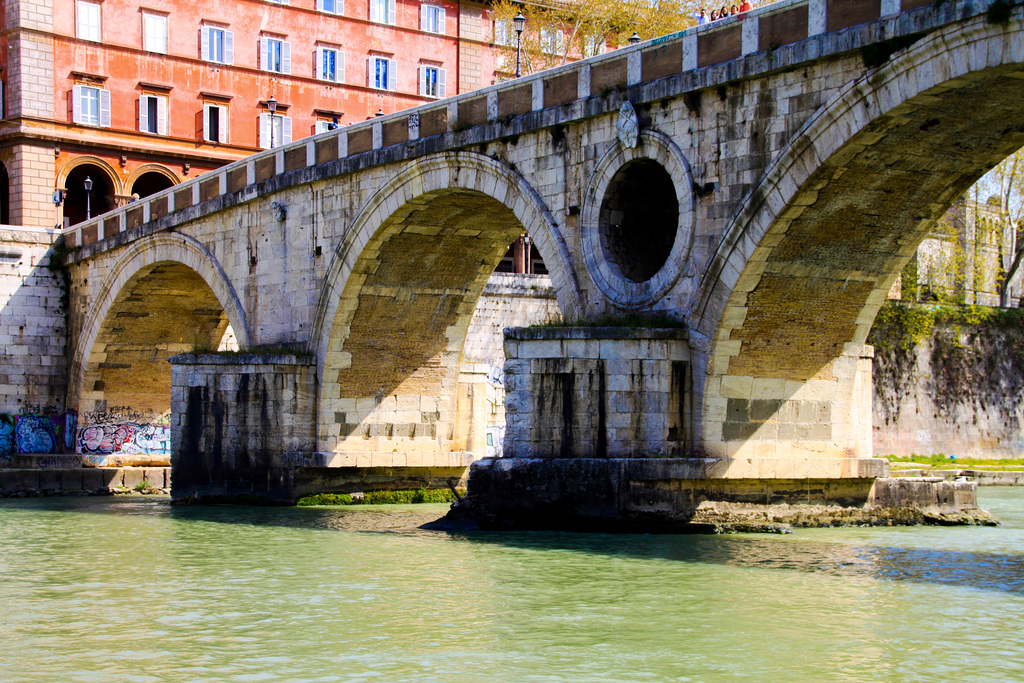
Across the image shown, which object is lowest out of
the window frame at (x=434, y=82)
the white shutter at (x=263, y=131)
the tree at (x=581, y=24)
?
the white shutter at (x=263, y=131)

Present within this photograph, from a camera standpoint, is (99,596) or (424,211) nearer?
(99,596)

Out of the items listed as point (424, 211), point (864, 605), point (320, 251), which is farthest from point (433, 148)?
point (864, 605)

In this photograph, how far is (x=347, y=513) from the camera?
1861 cm

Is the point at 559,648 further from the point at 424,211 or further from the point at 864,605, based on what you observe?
the point at 424,211

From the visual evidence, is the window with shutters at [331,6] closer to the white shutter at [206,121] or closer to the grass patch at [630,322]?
the white shutter at [206,121]

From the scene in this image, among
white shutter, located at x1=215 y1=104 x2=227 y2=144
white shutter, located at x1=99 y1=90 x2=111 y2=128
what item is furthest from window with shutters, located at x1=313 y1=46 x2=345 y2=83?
white shutter, located at x1=99 y1=90 x2=111 y2=128

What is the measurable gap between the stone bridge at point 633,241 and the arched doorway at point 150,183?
11.9m

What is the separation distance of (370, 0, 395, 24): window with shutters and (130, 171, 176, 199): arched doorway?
6.95 metres

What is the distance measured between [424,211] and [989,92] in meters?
8.77

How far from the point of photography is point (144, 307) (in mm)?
25719

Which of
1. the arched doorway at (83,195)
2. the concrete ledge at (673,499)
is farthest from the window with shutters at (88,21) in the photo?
the concrete ledge at (673,499)

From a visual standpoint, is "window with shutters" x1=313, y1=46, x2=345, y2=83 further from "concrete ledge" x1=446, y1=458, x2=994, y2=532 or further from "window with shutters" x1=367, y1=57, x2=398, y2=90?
"concrete ledge" x1=446, y1=458, x2=994, y2=532

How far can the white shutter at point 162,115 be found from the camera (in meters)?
32.6

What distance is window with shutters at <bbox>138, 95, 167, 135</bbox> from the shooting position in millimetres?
32344
